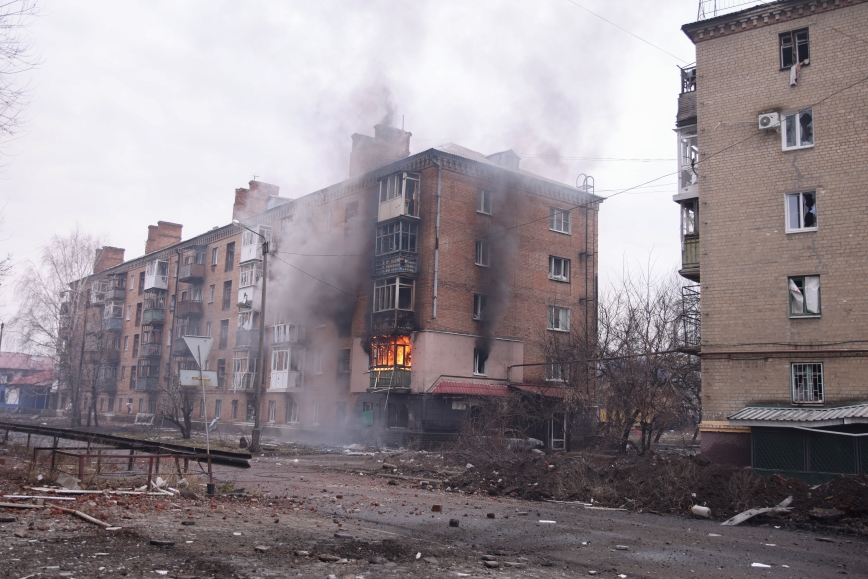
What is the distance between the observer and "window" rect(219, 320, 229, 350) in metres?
48.0

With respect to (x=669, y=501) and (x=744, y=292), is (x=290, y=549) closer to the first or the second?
(x=669, y=501)

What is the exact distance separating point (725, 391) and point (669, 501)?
307 inches

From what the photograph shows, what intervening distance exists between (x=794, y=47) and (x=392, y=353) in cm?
2008

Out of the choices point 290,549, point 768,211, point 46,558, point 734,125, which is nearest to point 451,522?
point 290,549

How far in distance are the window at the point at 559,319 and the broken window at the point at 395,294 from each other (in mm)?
8108

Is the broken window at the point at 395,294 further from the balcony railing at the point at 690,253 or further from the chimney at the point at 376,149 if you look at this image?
the balcony railing at the point at 690,253

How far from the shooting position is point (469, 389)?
105ft

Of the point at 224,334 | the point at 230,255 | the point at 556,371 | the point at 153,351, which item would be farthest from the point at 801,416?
the point at 153,351

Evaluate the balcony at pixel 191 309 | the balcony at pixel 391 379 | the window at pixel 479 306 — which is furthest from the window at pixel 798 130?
the balcony at pixel 191 309

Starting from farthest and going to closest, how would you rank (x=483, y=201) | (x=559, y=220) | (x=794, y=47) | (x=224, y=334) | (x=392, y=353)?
(x=224, y=334) → (x=559, y=220) → (x=483, y=201) → (x=392, y=353) → (x=794, y=47)

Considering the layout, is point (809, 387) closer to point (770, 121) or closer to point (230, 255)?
point (770, 121)

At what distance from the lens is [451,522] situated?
1016cm

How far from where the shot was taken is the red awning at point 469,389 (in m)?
31.3

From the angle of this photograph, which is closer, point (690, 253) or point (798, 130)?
point (798, 130)
